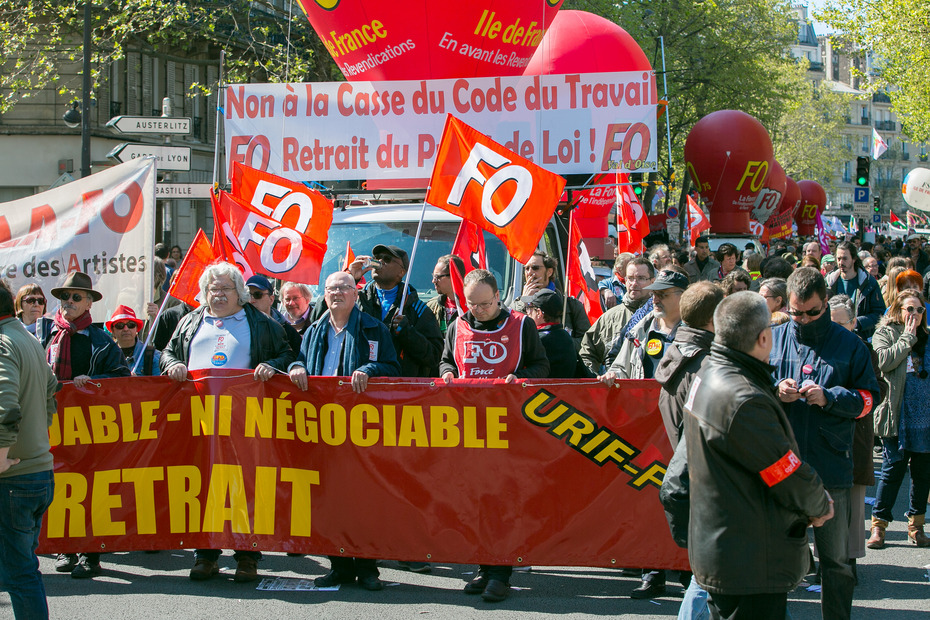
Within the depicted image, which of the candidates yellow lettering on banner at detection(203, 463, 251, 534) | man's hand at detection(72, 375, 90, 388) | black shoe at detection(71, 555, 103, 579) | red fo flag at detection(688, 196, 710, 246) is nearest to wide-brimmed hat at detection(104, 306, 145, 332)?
man's hand at detection(72, 375, 90, 388)

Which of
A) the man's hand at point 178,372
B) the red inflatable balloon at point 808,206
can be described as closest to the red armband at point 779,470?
the man's hand at point 178,372

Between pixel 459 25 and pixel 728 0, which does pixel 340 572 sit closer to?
pixel 459 25

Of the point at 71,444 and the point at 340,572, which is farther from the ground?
the point at 71,444

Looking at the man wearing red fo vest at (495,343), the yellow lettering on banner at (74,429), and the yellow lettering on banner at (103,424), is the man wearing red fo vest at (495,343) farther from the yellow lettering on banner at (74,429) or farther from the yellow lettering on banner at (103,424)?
the yellow lettering on banner at (74,429)

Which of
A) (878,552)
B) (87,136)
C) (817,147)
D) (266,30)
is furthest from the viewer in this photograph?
(817,147)

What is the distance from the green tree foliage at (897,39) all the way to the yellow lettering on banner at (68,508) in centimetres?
2534

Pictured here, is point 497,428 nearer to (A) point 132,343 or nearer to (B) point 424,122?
(A) point 132,343

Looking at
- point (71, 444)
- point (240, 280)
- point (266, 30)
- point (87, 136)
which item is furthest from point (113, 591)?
point (266, 30)

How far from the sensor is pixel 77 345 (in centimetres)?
655

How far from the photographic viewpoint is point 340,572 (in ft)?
20.1

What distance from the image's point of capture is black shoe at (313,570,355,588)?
6082 mm

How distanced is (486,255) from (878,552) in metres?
3.73

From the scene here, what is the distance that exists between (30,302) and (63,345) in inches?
31.2

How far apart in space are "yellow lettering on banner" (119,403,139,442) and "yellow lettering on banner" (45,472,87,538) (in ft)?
1.22
